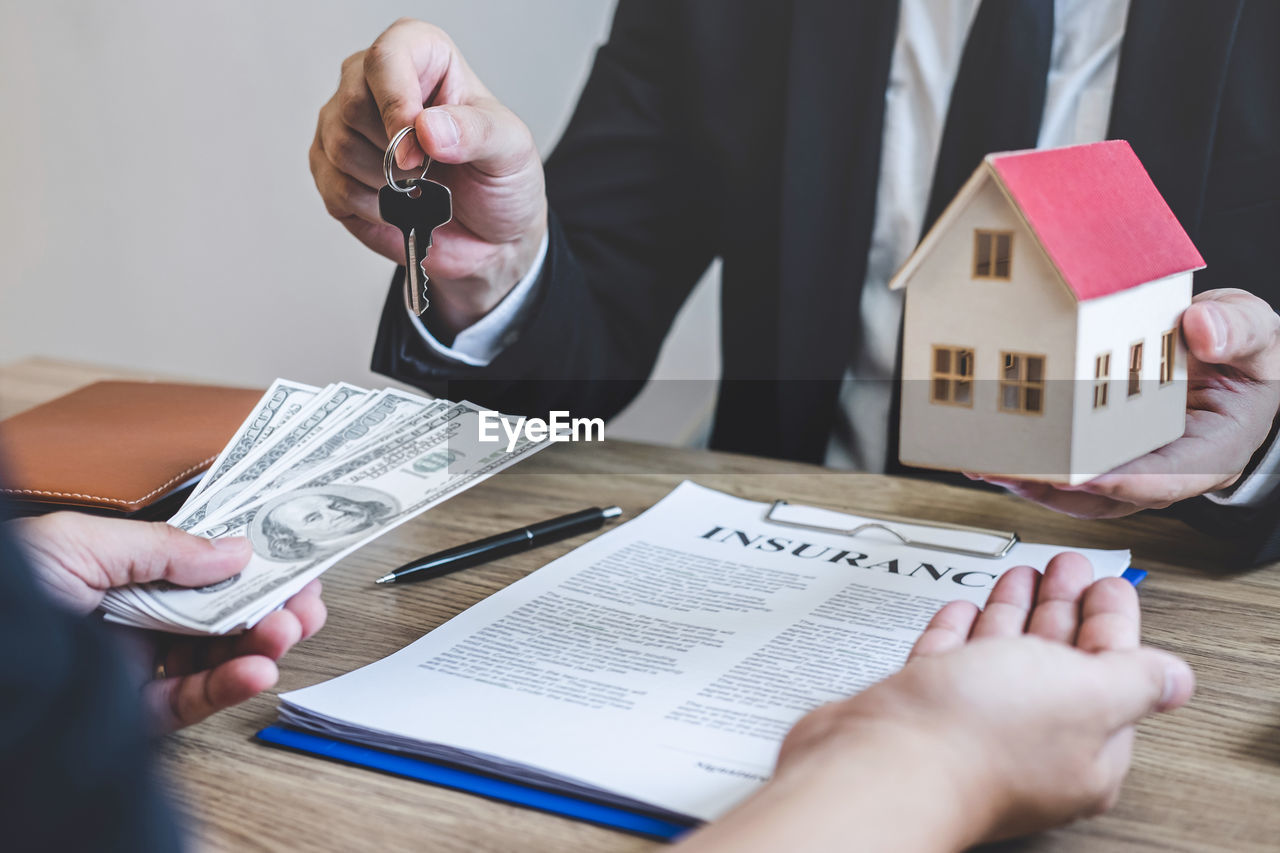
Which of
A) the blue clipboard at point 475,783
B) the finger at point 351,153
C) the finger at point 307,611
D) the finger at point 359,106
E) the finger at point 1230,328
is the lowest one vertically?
the blue clipboard at point 475,783

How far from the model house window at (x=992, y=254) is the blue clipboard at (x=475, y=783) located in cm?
40

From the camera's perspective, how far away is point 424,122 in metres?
0.86

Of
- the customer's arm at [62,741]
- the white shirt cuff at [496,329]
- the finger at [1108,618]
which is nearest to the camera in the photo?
the customer's arm at [62,741]

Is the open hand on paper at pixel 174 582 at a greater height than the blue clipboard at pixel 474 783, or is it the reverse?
the open hand on paper at pixel 174 582

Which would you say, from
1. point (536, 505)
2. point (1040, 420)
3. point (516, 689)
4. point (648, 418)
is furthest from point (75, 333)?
point (1040, 420)

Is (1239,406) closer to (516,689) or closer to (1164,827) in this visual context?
(1164,827)

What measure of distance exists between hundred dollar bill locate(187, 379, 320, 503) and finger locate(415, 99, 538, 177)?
0.28m

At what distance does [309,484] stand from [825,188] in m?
0.87

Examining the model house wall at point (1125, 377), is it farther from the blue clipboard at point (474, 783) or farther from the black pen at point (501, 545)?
the black pen at point (501, 545)

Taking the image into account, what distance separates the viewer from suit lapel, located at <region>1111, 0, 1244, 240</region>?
1090 mm

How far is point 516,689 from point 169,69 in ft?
7.80

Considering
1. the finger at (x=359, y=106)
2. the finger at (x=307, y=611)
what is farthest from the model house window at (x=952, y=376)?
the finger at (x=359, y=106)

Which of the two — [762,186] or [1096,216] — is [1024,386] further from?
[762,186]

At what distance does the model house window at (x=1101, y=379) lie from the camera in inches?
25.0
